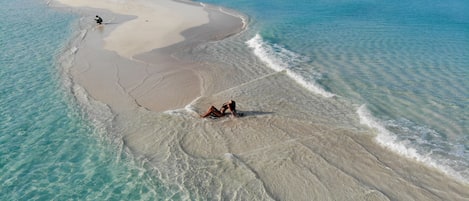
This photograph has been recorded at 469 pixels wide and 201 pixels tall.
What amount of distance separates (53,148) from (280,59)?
1327 centimetres

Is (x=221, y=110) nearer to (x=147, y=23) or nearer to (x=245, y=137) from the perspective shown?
(x=245, y=137)

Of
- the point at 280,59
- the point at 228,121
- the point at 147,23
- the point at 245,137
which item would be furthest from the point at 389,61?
the point at 147,23

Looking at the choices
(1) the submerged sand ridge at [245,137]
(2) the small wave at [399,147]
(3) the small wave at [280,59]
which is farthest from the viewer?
(3) the small wave at [280,59]

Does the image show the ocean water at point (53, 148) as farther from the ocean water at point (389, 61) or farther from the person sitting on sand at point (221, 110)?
the ocean water at point (389, 61)

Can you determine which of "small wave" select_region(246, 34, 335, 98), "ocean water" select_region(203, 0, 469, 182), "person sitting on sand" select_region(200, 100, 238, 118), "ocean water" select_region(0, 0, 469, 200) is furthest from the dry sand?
"person sitting on sand" select_region(200, 100, 238, 118)

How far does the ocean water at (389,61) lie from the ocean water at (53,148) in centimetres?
907

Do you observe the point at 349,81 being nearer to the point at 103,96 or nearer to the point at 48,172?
the point at 103,96

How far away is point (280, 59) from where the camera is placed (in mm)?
22016

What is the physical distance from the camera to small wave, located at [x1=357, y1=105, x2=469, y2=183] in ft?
39.4

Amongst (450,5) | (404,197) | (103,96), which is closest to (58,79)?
(103,96)

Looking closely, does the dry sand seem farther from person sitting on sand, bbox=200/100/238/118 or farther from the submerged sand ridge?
person sitting on sand, bbox=200/100/238/118

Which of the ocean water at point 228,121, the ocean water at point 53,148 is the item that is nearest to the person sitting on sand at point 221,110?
the ocean water at point 228,121

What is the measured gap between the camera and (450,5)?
36.5 meters

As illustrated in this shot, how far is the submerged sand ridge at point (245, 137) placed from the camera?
11.2 m
